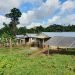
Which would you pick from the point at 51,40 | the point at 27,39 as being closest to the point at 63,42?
the point at 51,40

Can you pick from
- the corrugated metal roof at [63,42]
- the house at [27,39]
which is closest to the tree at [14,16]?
the house at [27,39]

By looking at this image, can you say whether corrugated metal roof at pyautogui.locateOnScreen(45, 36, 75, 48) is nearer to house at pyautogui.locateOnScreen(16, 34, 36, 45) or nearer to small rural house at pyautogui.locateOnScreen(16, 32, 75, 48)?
small rural house at pyautogui.locateOnScreen(16, 32, 75, 48)

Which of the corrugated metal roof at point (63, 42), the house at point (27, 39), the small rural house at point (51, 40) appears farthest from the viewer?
the house at point (27, 39)

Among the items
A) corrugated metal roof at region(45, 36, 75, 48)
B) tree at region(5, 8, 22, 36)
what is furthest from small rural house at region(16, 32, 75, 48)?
tree at region(5, 8, 22, 36)

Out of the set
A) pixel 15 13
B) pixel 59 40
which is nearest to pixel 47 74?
pixel 59 40

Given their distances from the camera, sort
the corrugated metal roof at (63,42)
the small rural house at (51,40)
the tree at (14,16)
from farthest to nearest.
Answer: the tree at (14,16) → the small rural house at (51,40) → the corrugated metal roof at (63,42)

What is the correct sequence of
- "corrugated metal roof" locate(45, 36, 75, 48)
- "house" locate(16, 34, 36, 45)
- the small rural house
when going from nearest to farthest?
"corrugated metal roof" locate(45, 36, 75, 48), the small rural house, "house" locate(16, 34, 36, 45)

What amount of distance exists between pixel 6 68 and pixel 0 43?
110ft

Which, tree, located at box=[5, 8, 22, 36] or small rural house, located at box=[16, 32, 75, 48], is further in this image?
tree, located at box=[5, 8, 22, 36]

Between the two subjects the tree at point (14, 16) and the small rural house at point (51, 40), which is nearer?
the small rural house at point (51, 40)

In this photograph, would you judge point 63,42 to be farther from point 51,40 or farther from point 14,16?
point 14,16

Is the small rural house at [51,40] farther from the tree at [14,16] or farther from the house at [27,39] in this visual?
the tree at [14,16]

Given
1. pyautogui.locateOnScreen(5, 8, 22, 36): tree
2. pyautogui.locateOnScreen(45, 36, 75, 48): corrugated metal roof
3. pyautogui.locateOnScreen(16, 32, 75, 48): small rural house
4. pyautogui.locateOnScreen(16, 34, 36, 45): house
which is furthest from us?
pyautogui.locateOnScreen(5, 8, 22, 36): tree

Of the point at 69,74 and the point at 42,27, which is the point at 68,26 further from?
the point at 69,74
